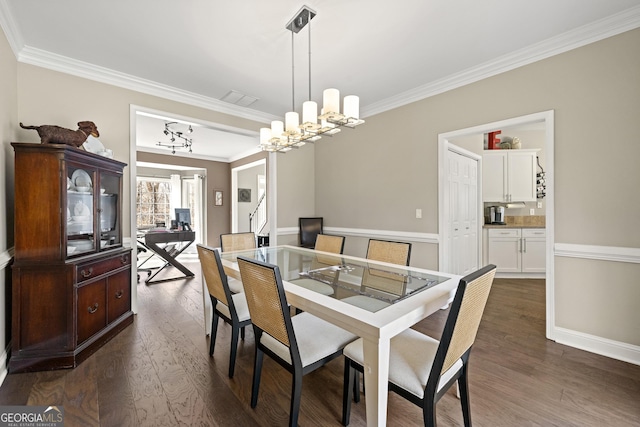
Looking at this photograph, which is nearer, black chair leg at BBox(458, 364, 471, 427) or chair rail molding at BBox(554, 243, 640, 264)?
black chair leg at BBox(458, 364, 471, 427)

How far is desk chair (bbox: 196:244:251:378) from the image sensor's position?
193 centimetres

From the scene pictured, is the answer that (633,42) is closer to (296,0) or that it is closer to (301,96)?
(296,0)

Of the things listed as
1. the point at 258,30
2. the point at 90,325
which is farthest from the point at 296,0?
the point at 90,325

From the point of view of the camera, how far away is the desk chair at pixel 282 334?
1.38 meters

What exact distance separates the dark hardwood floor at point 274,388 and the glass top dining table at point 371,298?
0.63 meters

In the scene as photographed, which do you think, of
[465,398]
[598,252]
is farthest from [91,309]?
[598,252]

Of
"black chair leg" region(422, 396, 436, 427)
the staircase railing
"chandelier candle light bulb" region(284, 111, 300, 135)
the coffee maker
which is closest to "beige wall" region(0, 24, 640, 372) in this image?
"chandelier candle light bulb" region(284, 111, 300, 135)

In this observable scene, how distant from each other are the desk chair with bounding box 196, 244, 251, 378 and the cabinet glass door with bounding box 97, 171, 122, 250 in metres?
1.19

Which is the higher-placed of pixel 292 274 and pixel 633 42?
pixel 633 42

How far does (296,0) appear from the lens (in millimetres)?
1962

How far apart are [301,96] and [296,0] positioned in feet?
5.33

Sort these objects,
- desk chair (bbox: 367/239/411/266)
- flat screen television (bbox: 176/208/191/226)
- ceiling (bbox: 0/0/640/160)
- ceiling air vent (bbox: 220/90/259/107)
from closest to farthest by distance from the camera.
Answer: ceiling (bbox: 0/0/640/160), desk chair (bbox: 367/239/411/266), ceiling air vent (bbox: 220/90/259/107), flat screen television (bbox: 176/208/191/226)

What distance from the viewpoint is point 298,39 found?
7.86ft

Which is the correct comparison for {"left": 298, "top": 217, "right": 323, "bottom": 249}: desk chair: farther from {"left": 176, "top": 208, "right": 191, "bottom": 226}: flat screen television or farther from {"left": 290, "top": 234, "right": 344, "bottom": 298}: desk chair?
{"left": 176, "top": 208, "right": 191, "bottom": 226}: flat screen television
